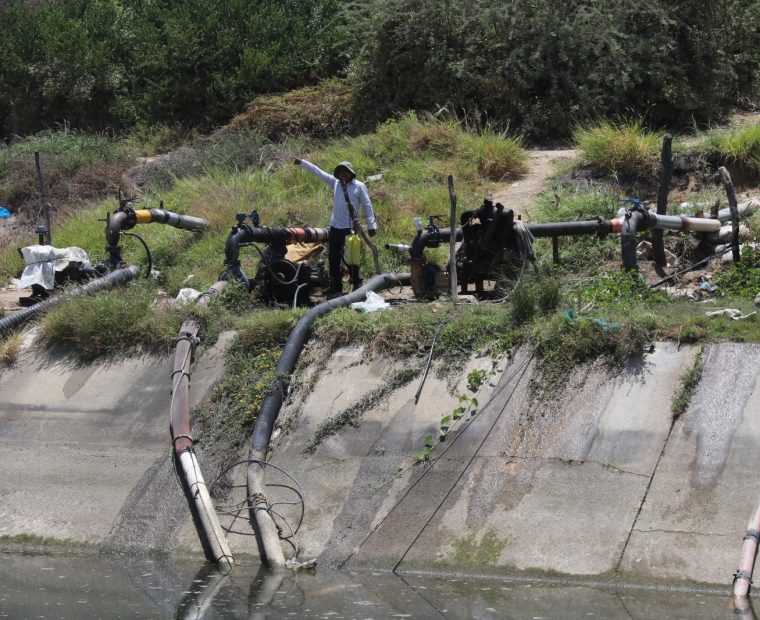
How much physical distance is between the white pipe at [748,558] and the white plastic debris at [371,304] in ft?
17.9

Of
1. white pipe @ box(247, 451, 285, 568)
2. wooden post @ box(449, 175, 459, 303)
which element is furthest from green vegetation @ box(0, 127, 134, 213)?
white pipe @ box(247, 451, 285, 568)

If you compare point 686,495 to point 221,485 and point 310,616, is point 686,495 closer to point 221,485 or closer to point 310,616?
point 310,616

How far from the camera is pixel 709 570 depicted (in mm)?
9578

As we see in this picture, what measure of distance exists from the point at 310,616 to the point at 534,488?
2.61m

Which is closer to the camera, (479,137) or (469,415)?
(469,415)

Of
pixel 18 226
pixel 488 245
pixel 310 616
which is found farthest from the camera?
pixel 18 226

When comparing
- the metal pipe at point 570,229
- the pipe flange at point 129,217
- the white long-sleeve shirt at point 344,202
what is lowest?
the pipe flange at point 129,217

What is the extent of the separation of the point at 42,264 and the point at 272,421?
17.3 feet

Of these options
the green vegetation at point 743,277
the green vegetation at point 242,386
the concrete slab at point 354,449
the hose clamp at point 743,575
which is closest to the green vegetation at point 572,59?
the green vegetation at point 743,277

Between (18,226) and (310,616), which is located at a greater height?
(310,616)

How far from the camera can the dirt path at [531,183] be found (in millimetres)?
18125

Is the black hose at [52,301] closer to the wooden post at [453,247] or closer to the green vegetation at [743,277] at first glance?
the wooden post at [453,247]

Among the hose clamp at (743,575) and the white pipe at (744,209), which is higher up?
the white pipe at (744,209)

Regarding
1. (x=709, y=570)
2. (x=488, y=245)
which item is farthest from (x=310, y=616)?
(x=488, y=245)
